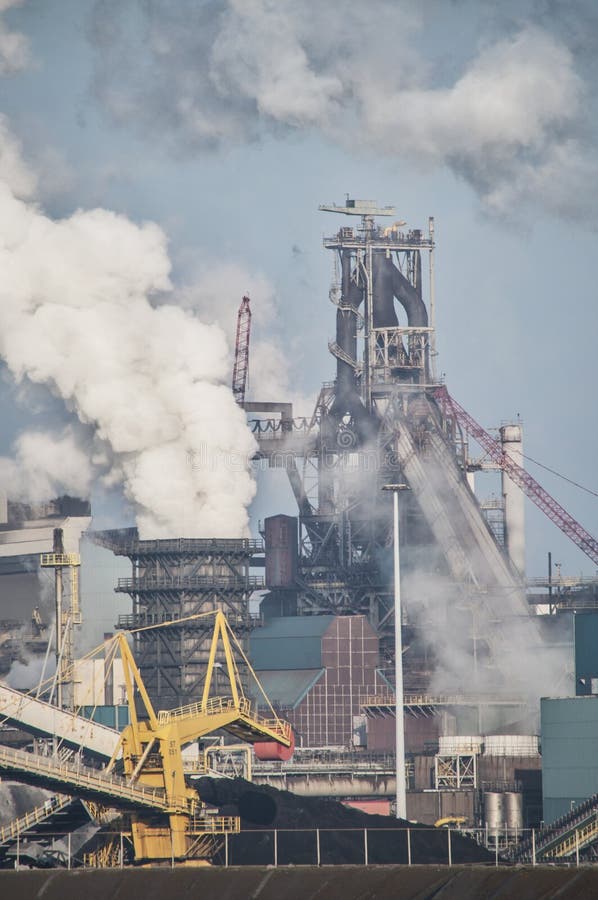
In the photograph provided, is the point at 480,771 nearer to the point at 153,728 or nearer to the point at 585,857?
the point at 585,857

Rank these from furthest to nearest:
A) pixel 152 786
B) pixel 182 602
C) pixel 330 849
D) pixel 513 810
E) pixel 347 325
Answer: pixel 347 325, pixel 182 602, pixel 513 810, pixel 152 786, pixel 330 849

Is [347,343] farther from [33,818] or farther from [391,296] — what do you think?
[33,818]

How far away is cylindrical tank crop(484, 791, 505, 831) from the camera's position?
127 meters

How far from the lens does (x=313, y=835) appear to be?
98.4 meters

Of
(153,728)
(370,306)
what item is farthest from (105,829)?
(370,306)

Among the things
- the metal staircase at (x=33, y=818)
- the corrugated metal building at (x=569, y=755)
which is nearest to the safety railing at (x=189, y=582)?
the corrugated metal building at (x=569, y=755)

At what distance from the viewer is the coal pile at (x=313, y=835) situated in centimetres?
9394

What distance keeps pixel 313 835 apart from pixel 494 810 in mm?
31956

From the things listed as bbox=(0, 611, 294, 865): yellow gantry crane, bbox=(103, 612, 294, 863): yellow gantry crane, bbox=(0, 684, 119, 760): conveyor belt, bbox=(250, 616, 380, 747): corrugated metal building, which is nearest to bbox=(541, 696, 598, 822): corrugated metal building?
bbox=(103, 612, 294, 863): yellow gantry crane

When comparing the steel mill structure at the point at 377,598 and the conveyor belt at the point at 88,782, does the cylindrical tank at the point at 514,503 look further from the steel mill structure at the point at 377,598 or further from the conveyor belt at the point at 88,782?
the conveyor belt at the point at 88,782

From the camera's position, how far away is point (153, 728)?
9925 centimetres

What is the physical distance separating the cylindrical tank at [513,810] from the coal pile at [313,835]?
21793 mm

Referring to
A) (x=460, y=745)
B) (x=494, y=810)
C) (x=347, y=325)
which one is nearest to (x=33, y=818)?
(x=494, y=810)

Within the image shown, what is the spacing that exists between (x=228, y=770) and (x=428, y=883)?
59.7m
